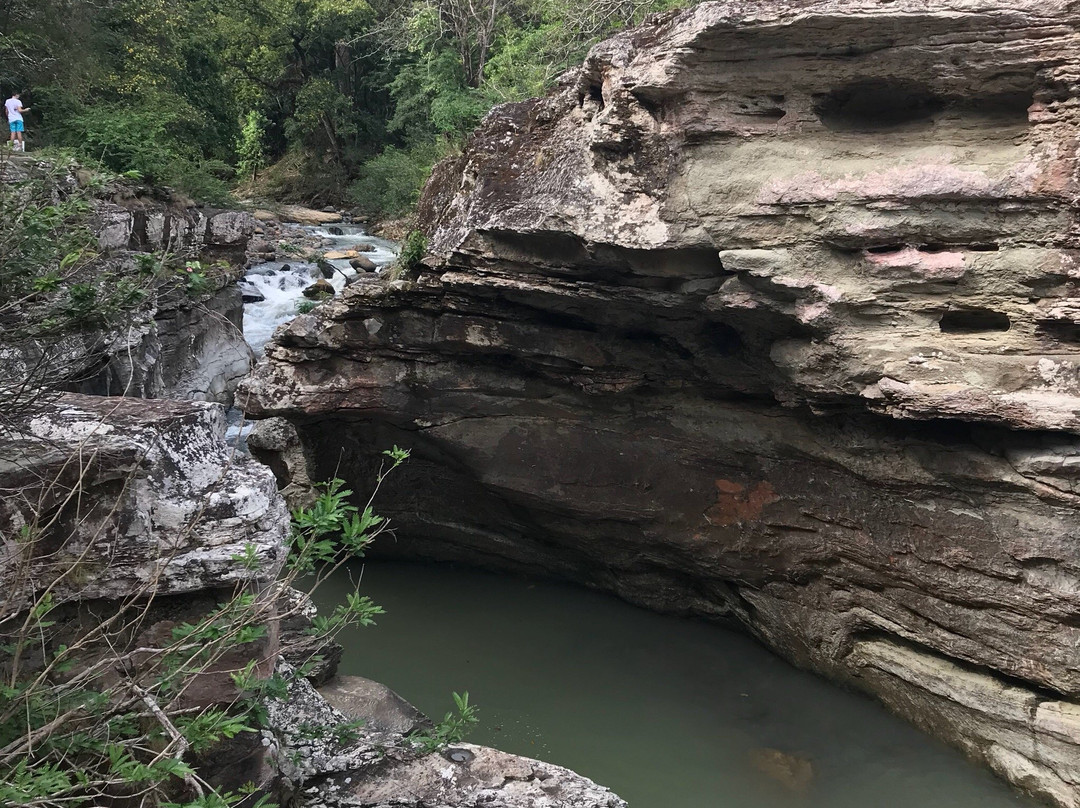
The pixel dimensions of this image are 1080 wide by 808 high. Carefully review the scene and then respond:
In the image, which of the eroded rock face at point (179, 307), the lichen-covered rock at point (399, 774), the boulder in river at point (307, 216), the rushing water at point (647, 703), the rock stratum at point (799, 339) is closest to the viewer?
the lichen-covered rock at point (399, 774)

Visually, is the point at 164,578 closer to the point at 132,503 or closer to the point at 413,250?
the point at 132,503

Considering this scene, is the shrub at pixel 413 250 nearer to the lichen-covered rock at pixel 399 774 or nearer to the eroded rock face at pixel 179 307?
the eroded rock face at pixel 179 307

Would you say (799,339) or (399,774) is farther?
(799,339)

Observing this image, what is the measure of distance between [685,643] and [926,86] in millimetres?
4767

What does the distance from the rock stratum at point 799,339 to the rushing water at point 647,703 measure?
313mm

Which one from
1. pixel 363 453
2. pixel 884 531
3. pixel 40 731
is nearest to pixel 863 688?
pixel 884 531

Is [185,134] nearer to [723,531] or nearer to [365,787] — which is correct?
[723,531]

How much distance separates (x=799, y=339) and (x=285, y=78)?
24681 mm

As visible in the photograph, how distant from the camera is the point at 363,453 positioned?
814cm

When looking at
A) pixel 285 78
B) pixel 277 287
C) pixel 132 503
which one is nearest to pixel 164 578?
pixel 132 503

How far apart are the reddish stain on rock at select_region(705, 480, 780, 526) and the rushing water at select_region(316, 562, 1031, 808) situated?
3.99 feet

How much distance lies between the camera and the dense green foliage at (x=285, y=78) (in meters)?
13.8

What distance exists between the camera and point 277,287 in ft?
49.0

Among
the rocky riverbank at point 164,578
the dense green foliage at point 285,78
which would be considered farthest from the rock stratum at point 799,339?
the rocky riverbank at point 164,578
